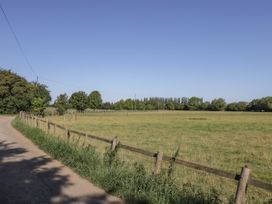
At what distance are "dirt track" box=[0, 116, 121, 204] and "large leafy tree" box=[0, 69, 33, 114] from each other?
64.8 m

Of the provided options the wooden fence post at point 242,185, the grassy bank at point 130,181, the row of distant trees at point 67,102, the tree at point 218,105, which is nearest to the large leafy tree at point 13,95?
the row of distant trees at point 67,102

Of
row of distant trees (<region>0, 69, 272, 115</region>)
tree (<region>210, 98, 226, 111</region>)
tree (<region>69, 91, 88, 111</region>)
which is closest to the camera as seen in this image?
row of distant trees (<region>0, 69, 272, 115</region>)

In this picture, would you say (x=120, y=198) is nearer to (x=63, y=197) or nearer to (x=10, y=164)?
(x=63, y=197)

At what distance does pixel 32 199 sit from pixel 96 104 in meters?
152

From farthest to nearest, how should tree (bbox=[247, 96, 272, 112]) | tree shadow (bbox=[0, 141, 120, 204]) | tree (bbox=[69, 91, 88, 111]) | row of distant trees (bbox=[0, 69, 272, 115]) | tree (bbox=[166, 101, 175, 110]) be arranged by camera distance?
1. tree (bbox=[166, 101, 175, 110])
2. tree (bbox=[247, 96, 272, 112])
3. tree (bbox=[69, 91, 88, 111])
4. row of distant trees (bbox=[0, 69, 272, 115])
5. tree shadow (bbox=[0, 141, 120, 204])

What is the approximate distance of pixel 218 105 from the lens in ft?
584

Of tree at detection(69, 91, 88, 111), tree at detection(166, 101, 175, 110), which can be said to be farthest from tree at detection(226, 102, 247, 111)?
tree at detection(69, 91, 88, 111)

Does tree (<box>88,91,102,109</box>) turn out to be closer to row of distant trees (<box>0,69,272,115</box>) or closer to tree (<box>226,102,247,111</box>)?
row of distant trees (<box>0,69,272,115</box>)

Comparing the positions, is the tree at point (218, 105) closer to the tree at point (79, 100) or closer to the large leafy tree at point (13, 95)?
the tree at point (79, 100)

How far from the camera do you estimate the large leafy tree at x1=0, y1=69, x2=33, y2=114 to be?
76188 millimetres

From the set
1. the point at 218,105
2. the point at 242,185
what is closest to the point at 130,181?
the point at 242,185

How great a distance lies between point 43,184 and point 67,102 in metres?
128

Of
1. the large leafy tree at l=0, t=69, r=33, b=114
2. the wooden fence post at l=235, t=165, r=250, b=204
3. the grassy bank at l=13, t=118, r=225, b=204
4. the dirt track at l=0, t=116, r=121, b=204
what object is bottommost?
the dirt track at l=0, t=116, r=121, b=204

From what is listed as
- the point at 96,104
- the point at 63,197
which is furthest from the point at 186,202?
the point at 96,104
